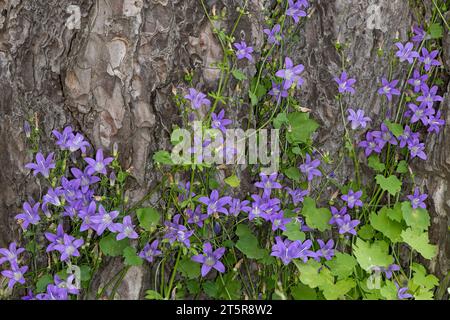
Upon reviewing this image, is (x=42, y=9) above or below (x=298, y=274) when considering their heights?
above

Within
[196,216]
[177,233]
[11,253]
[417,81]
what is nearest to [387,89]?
[417,81]

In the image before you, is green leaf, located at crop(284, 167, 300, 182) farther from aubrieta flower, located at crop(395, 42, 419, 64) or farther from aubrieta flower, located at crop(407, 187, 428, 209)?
aubrieta flower, located at crop(395, 42, 419, 64)

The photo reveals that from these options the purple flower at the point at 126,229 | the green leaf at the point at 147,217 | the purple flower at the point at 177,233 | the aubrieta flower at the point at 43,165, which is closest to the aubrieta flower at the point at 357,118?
the purple flower at the point at 177,233

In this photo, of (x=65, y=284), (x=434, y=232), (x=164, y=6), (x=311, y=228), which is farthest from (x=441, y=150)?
(x=65, y=284)

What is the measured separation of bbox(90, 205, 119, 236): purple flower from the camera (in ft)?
9.29

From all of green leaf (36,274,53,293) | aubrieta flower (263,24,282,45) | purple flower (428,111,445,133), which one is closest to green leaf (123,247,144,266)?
green leaf (36,274,53,293)

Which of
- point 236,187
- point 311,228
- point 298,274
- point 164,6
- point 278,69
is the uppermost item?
point 164,6

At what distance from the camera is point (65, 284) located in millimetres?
2848

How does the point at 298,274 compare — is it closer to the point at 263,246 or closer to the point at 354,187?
the point at 263,246

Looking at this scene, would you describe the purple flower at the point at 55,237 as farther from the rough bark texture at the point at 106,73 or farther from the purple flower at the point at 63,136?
the purple flower at the point at 63,136

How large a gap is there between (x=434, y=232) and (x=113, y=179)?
185 centimetres

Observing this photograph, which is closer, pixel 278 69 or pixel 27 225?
pixel 27 225

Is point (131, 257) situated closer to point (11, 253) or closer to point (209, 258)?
point (209, 258)

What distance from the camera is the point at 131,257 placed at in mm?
2893
